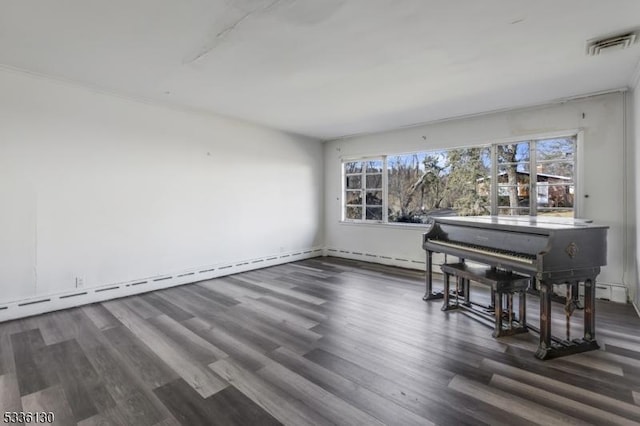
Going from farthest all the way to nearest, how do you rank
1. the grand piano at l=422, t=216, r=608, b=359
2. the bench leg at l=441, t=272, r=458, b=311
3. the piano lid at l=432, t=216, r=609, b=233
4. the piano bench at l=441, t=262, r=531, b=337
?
1. the bench leg at l=441, t=272, r=458, b=311
2. the piano bench at l=441, t=262, r=531, b=337
3. the piano lid at l=432, t=216, r=609, b=233
4. the grand piano at l=422, t=216, r=608, b=359

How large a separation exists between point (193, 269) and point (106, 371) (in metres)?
2.44

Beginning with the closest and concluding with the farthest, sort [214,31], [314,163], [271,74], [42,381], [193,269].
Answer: [42,381], [214,31], [271,74], [193,269], [314,163]

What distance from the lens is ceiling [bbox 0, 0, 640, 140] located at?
85.5 inches

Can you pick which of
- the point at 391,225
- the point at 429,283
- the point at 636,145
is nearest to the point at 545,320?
the point at 429,283

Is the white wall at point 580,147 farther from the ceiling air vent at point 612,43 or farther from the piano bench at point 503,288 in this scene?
the piano bench at point 503,288

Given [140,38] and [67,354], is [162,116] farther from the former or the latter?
[67,354]

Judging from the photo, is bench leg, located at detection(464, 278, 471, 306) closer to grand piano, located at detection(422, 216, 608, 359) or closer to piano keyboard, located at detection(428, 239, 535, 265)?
piano keyboard, located at detection(428, 239, 535, 265)

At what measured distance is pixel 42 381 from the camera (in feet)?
7.06

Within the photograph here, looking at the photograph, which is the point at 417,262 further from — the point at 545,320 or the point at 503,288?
the point at 545,320

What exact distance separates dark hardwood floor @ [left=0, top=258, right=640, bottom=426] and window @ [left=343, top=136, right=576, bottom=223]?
5.07ft

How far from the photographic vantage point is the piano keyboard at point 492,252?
2.57m

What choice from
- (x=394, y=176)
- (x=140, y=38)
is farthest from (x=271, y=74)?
(x=394, y=176)

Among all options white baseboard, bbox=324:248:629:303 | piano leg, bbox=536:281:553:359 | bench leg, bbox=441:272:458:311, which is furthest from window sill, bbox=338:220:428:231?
piano leg, bbox=536:281:553:359

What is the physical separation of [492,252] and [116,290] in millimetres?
4401
